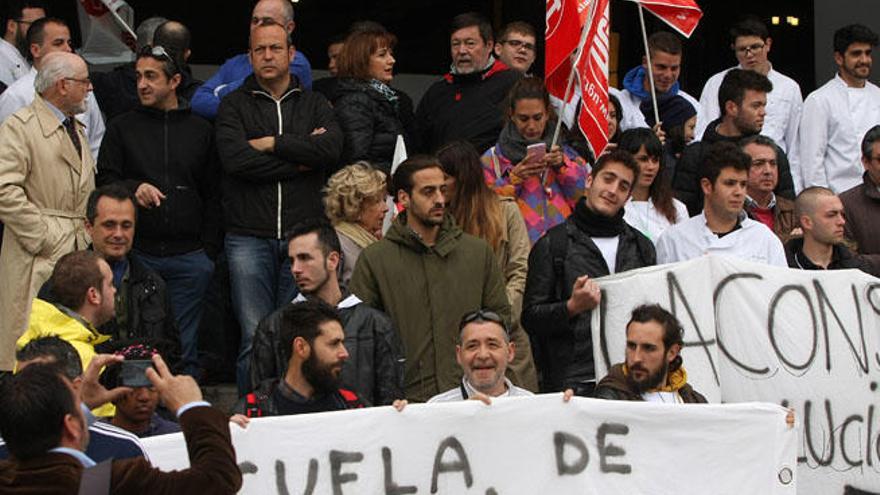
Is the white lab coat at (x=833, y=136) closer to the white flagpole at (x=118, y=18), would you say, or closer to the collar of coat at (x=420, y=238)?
the collar of coat at (x=420, y=238)

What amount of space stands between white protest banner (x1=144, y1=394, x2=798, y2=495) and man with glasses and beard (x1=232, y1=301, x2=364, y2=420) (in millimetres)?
180

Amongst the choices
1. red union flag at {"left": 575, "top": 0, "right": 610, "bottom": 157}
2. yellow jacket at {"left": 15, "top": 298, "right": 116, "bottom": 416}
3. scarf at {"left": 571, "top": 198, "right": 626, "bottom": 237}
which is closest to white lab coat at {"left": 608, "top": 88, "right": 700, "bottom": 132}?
red union flag at {"left": 575, "top": 0, "right": 610, "bottom": 157}

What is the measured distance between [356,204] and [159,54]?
1520mm

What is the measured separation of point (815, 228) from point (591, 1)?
1858mm

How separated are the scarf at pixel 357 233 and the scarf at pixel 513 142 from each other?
3.46 feet

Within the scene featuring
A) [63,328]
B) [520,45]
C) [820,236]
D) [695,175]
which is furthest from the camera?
[520,45]

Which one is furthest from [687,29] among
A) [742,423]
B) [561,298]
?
[742,423]

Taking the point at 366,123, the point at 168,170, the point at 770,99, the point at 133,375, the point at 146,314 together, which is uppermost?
the point at 770,99

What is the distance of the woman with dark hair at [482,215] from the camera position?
32.8 ft

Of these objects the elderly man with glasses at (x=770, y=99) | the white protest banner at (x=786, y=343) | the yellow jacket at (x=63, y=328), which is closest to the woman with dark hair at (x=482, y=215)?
the white protest banner at (x=786, y=343)

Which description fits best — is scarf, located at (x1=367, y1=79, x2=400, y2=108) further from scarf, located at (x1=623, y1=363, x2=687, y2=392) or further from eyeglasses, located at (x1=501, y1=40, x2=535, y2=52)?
scarf, located at (x1=623, y1=363, x2=687, y2=392)

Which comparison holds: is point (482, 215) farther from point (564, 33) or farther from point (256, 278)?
point (564, 33)

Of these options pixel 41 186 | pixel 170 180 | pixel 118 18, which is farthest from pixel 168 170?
pixel 118 18

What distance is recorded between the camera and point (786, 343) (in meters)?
9.48
